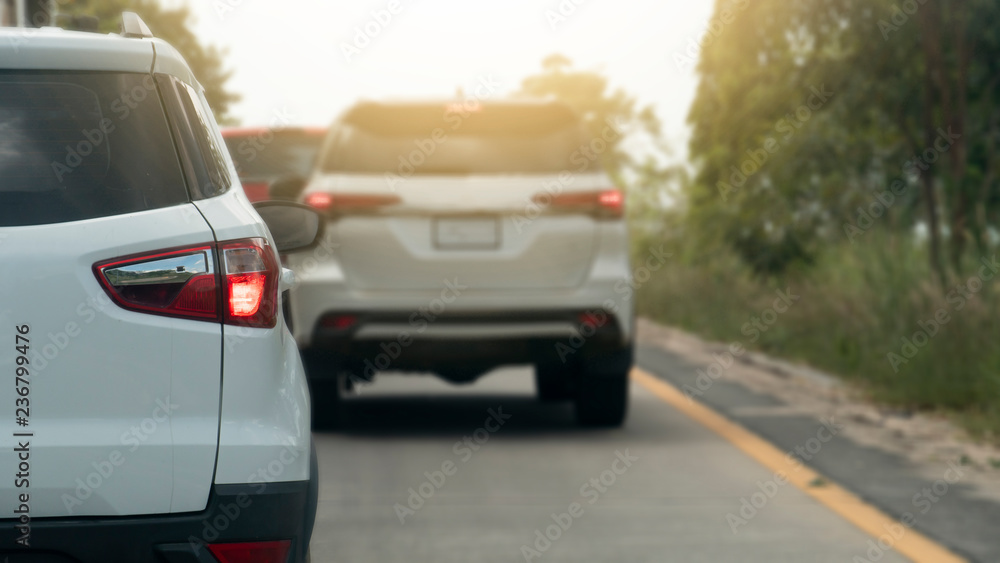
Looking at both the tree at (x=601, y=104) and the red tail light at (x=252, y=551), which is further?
the tree at (x=601, y=104)

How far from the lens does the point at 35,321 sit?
2996 mm

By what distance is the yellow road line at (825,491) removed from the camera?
591 centimetres

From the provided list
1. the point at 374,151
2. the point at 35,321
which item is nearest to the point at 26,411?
the point at 35,321

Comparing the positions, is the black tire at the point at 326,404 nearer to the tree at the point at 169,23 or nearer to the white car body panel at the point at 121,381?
the white car body panel at the point at 121,381

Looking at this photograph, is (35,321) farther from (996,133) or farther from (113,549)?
(996,133)

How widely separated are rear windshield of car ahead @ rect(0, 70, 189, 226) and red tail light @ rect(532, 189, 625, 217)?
5.40 m

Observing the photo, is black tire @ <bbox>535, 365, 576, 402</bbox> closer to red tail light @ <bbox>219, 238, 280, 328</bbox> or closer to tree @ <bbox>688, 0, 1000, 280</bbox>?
tree @ <bbox>688, 0, 1000, 280</bbox>

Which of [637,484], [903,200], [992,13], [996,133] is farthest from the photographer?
[903,200]

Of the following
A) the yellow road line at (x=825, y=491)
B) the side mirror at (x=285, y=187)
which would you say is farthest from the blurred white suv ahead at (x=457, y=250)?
the yellow road line at (x=825, y=491)

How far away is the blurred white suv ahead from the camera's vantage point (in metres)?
8.52

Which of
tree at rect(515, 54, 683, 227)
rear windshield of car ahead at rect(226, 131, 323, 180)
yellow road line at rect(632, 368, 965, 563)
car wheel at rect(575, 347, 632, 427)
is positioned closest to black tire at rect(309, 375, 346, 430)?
car wheel at rect(575, 347, 632, 427)

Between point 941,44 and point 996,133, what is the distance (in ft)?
5.44

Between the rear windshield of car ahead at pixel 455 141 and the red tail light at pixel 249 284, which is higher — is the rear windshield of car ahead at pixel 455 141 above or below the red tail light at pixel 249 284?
below

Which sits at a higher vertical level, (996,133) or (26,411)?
(26,411)
